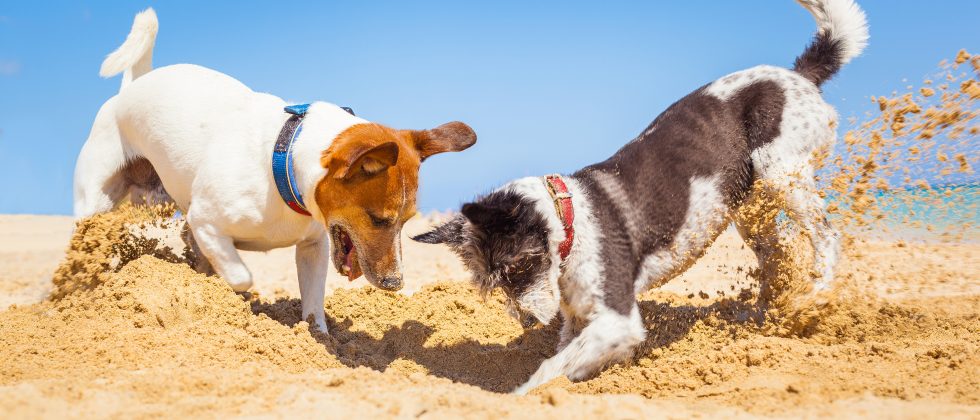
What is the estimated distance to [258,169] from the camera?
461 cm

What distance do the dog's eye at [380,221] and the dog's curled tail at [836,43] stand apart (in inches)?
125

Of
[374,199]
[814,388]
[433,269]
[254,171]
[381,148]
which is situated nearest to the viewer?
[814,388]

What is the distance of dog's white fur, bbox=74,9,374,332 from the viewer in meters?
4.58

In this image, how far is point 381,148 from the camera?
3818 mm

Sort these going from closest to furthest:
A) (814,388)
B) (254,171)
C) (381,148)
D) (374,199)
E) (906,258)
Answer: (814,388) < (381,148) < (374,199) < (254,171) < (906,258)

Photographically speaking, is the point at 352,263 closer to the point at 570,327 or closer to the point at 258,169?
the point at 258,169

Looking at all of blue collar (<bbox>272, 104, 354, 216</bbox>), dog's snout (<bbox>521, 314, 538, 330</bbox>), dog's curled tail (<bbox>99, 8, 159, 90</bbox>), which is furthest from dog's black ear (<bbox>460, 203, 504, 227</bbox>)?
dog's curled tail (<bbox>99, 8, 159, 90</bbox>)

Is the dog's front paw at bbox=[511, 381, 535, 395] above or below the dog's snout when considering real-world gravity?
below

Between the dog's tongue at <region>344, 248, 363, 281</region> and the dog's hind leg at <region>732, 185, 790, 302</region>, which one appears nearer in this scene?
the dog's tongue at <region>344, 248, 363, 281</region>

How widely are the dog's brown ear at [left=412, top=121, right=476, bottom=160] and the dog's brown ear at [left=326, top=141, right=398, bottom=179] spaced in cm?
53

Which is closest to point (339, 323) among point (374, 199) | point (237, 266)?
point (237, 266)

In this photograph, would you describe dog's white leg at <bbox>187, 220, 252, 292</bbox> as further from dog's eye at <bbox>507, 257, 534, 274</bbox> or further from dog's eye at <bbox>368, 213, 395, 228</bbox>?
dog's eye at <bbox>507, 257, 534, 274</bbox>

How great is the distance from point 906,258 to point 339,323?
20.4ft

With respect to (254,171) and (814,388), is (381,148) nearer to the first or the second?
(254,171)
